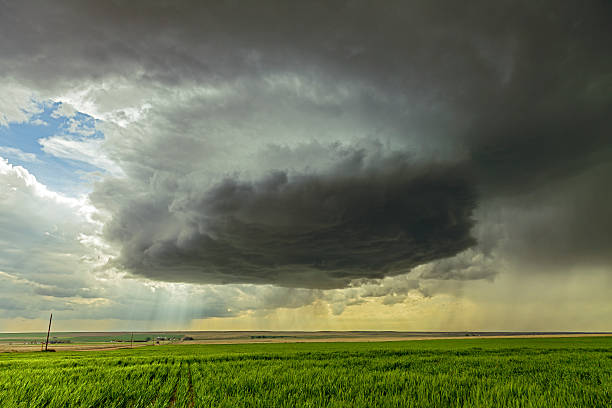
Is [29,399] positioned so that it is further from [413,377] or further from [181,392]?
[413,377]

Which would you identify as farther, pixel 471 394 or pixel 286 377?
pixel 286 377

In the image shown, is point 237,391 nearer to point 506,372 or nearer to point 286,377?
point 286,377

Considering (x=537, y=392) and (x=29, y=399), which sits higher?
(x=537, y=392)

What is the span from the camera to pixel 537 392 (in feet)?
34.9

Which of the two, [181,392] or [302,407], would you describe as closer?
[302,407]

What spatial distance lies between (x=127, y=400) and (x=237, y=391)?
3542 mm

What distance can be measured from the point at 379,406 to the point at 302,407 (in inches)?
80.8

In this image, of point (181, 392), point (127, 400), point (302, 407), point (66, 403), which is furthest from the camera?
point (181, 392)

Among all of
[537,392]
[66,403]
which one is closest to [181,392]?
[66,403]

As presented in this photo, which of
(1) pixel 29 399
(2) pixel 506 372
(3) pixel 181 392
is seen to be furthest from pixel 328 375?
(1) pixel 29 399

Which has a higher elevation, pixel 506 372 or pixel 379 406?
pixel 379 406

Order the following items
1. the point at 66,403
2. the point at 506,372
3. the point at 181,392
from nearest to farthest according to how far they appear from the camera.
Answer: the point at 66,403 → the point at 181,392 → the point at 506,372

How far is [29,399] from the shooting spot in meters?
10.6

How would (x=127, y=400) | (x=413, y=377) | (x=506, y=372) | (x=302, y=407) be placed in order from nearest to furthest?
(x=302, y=407) → (x=127, y=400) → (x=413, y=377) → (x=506, y=372)
